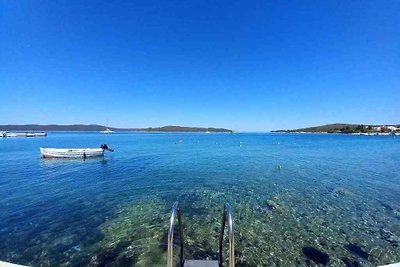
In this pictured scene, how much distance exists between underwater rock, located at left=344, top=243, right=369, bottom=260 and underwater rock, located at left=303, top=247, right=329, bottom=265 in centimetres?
102

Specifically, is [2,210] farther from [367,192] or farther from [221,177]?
[367,192]

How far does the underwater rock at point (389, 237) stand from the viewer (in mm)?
8166

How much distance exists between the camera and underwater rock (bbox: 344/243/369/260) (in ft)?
24.2

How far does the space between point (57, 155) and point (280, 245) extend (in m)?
36.7

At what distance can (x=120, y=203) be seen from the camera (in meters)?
12.5

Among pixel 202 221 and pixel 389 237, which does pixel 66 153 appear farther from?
pixel 389 237

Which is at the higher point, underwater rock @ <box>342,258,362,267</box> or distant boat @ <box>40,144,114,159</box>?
distant boat @ <box>40,144,114,159</box>

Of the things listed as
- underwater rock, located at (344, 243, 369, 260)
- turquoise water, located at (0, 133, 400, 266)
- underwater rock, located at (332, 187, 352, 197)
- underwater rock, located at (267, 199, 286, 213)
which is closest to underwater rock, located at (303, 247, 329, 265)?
turquoise water, located at (0, 133, 400, 266)

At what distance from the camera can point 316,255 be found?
733 centimetres

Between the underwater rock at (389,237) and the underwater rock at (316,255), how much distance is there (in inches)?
115

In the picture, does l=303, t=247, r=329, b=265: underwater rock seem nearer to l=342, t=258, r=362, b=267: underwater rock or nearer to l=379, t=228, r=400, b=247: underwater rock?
Answer: l=342, t=258, r=362, b=267: underwater rock

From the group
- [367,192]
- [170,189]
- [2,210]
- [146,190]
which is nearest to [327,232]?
[367,192]

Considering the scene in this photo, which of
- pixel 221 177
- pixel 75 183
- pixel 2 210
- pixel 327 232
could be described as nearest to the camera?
pixel 327 232

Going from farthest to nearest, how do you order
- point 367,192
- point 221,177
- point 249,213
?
point 221,177 < point 367,192 < point 249,213
